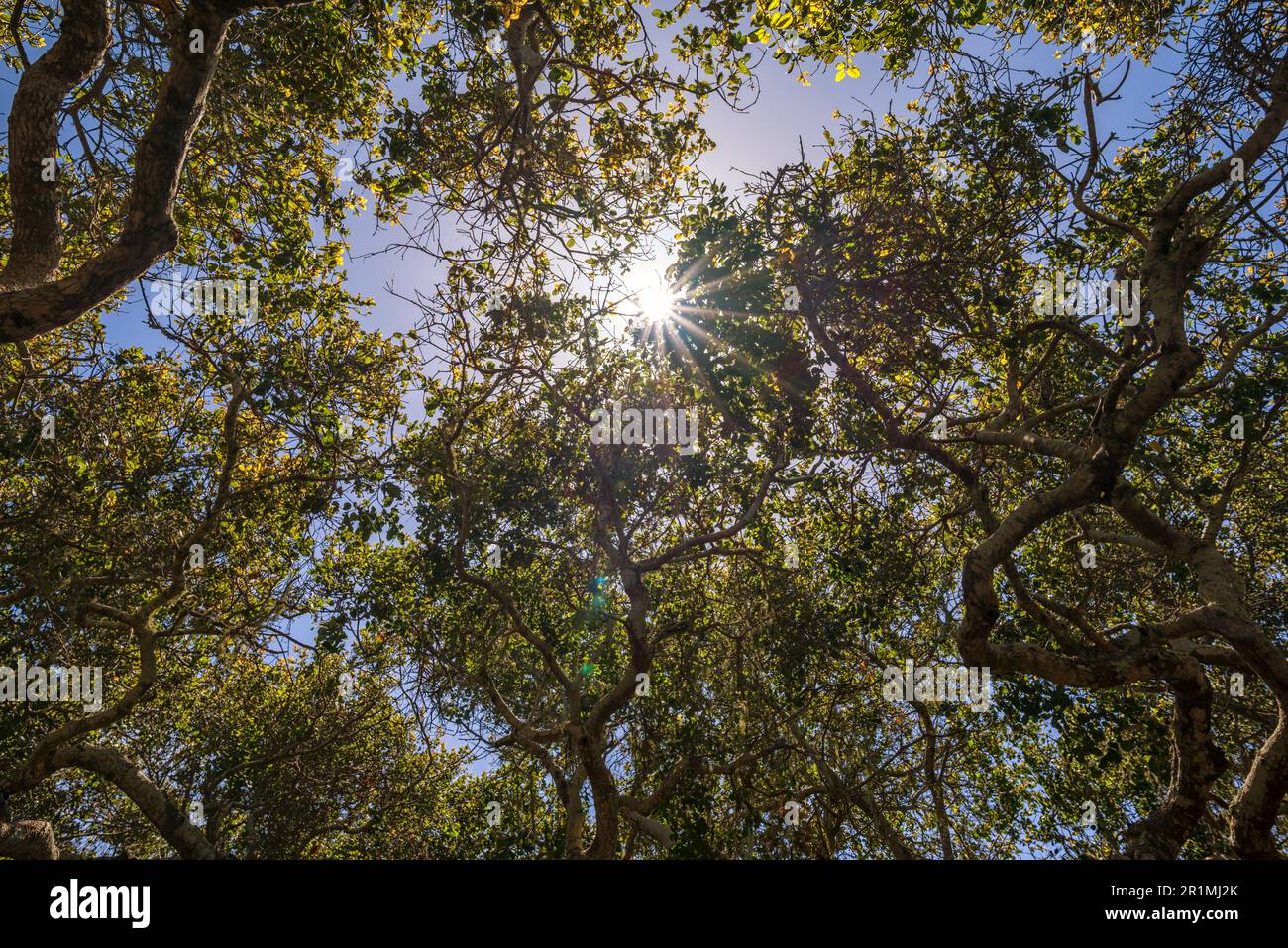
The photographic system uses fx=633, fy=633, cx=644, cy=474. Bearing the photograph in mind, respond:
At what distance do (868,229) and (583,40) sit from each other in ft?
12.4

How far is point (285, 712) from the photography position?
12.7 metres

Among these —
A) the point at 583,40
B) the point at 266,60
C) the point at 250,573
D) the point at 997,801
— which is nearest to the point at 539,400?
the point at 583,40

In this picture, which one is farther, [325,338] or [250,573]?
[250,573]

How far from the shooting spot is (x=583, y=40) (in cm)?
689

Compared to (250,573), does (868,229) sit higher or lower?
higher
